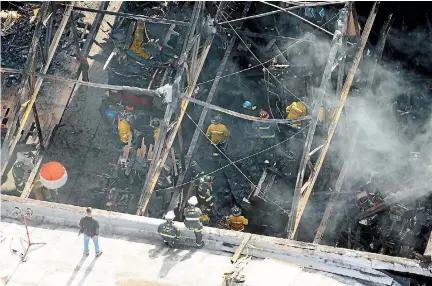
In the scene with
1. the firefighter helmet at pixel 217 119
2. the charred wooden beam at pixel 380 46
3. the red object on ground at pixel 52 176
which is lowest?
the red object on ground at pixel 52 176

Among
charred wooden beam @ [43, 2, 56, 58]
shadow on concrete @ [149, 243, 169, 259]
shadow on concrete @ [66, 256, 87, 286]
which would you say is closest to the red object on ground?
charred wooden beam @ [43, 2, 56, 58]

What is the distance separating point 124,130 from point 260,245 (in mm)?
7665

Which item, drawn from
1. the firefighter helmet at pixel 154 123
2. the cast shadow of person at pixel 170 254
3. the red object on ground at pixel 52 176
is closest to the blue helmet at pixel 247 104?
the firefighter helmet at pixel 154 123

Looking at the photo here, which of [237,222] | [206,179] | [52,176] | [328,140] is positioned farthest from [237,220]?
[52,176]

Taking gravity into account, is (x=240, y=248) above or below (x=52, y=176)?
below

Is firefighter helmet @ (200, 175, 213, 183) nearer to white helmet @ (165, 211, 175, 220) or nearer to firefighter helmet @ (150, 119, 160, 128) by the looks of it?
firefighter helmet @ (150, 119, 160, 128)

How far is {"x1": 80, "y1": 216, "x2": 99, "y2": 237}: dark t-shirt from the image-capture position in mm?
15812

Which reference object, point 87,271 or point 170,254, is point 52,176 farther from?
point 170,254

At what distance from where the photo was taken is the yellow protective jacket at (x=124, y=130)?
73.1ft

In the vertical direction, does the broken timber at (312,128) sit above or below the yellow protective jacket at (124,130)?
below

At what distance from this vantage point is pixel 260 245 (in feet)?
52.9

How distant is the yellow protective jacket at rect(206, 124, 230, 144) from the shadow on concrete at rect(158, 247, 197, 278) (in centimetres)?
568

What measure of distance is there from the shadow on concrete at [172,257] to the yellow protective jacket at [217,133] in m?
5.68

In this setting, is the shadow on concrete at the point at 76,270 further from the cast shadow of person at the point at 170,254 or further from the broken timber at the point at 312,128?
the broken timber at the point at 312,128
